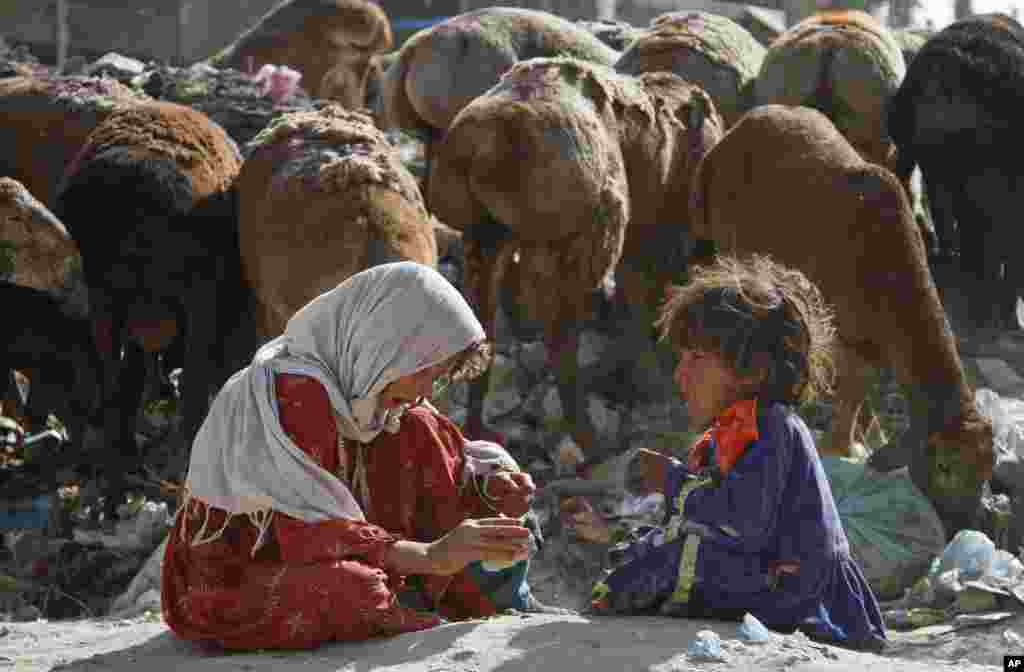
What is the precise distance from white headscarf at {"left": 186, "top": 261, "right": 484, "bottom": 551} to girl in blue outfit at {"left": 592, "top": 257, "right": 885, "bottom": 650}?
0.62 meters

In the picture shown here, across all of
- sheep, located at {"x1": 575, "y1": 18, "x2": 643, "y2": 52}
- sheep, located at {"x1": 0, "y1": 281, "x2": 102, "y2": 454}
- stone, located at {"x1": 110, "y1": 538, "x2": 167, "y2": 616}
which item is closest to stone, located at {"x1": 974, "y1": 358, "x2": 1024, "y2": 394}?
stone, located at {"x1": 110, "y1": 538, "x2": 167, "y2": 616}

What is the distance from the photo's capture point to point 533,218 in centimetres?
841

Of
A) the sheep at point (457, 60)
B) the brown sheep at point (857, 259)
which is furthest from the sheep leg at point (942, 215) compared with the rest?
the sheep at point (457, 60)

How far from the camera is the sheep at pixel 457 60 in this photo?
38.1 feet

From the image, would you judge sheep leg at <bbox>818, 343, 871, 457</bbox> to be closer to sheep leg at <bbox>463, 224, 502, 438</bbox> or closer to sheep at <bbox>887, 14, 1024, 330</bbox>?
sheep leg at <bbox>463, 224, 502, 438</bbox>

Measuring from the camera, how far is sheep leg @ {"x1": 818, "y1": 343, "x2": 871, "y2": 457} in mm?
8156

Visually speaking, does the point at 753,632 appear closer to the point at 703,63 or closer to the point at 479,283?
the point at 479,283

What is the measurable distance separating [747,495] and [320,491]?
3.49 feet

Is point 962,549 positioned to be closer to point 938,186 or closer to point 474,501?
point 474,501

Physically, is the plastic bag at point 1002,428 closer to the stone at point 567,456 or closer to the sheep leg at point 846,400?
the sheep leg at point 846,400

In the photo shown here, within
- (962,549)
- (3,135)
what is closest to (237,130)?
(3,135)

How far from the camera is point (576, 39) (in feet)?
41.5

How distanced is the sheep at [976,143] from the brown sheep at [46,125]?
466cm

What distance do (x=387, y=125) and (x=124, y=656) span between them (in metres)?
8.46
